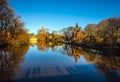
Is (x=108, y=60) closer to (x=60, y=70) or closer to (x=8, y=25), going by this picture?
(x=60, y=70)

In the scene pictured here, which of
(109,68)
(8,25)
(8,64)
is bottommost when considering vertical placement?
(109,68)

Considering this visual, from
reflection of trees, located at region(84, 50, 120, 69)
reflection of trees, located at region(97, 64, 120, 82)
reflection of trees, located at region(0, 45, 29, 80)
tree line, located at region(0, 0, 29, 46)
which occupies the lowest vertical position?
reflection of trees, located at region(84, 50, 120, 69)

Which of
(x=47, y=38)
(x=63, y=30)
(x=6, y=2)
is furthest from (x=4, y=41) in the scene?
(x=63, y=30)

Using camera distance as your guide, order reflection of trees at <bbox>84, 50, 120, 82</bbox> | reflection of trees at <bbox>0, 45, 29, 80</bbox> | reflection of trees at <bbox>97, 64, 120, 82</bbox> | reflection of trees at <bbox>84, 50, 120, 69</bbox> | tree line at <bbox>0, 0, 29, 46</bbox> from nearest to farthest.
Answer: reflection of trees at <bbox>97, 64, 120, 82</bbox>
reflection of trees at <bbox>84, 50, 120, 82</bbox>
reflection of trees at <bbox>0, 45, 29, 80</bbox>
reflection of trees at <bbox>84, 50, 120, 69</bbox>
tree line at <bbox>0, 0, 29, 46</bbox>

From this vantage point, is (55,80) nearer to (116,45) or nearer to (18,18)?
(116,45)

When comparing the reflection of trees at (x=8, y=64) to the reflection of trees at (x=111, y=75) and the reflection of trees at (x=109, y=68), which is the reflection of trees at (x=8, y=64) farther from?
the reflection of trees at (x=109, y=68)

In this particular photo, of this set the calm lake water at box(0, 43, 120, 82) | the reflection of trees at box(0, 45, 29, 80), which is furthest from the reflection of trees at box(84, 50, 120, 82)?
the reflection of trees at box(0, 45, 29, 80)

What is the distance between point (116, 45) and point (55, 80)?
22.4m

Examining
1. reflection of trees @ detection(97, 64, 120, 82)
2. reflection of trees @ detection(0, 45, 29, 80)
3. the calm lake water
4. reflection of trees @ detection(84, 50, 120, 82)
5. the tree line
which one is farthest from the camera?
the tree line

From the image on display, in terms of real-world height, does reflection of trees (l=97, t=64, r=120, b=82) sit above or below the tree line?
below

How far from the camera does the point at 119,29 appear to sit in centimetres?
3303

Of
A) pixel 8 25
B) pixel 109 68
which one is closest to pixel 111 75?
pixel 109 68

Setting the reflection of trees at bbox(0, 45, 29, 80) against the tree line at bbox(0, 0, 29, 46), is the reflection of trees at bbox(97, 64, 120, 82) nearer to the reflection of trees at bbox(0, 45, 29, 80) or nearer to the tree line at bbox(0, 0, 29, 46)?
the reflection of trees at bbox(0, 45, 29, 80)

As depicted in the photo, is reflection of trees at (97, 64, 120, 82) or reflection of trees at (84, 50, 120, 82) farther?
reflection of trees at (84, 50, 120, 82)
